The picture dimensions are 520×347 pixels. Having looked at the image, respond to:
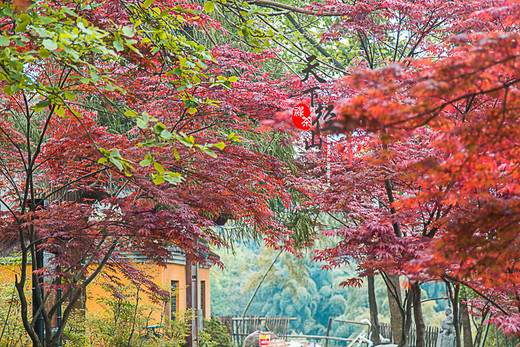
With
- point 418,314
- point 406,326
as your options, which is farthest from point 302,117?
point 406,326

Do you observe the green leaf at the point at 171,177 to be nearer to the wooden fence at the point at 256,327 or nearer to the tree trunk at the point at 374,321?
the tree trunk at the point at 374,321

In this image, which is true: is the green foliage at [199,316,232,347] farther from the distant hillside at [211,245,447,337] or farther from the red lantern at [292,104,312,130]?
the distant hillside at [211,245,447,337]

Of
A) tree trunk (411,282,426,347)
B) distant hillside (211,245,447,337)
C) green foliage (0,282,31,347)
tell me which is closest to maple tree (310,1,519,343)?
tree trunk (411,282,426,347)

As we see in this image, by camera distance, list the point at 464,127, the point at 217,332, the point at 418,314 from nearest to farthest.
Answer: the point at 464,127 → the point at 418,314 → the point at 217,332

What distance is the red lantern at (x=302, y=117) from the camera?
3.99 metres

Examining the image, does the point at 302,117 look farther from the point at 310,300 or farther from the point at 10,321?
the point at 310,300

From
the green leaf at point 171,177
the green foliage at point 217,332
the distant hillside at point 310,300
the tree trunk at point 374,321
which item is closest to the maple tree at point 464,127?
the green leaf at point 171,177

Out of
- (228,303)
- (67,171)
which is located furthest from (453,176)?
(228,303)

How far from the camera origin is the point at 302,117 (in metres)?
4.18

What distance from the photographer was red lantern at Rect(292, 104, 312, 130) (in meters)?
3.99

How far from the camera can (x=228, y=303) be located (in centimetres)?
3362

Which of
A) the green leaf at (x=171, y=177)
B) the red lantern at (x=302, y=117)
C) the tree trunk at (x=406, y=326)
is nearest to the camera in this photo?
the green leaf at (x=171, y=177)

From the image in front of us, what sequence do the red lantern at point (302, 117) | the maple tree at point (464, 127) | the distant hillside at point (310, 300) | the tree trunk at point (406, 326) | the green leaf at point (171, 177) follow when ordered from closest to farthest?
the maple tree at point (464, 127), the green leaf at point (171, 177), the red lantern at point (302, 117), the tree trunk at point (406, 326), the distant hillside at point (310, 300)

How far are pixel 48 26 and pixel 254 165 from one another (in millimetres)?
2935
